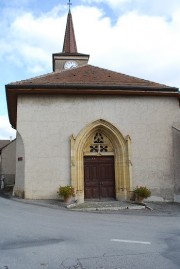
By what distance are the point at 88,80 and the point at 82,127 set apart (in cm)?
252

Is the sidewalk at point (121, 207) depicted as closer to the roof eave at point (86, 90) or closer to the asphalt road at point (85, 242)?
the asphalt road at point (85, 242)

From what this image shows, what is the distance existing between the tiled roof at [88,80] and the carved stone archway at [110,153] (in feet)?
6.65

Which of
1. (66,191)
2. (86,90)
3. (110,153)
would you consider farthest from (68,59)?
(66,191)

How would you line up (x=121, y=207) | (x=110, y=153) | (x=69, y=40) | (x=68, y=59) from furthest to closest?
(x=69, y=40) < (x=68, y=59) < (x=110, y=153) < (x=121, y=207)

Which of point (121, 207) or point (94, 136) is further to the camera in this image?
point (94, 136)

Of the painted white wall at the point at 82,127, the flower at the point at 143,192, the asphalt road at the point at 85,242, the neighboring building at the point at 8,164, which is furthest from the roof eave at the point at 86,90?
the neighboring building at the point at 8,164

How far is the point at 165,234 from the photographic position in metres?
7.70

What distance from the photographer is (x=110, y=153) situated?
51.2 ft

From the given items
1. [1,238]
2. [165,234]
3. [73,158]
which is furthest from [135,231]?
[73,158]

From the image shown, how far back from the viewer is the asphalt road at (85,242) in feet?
17.0

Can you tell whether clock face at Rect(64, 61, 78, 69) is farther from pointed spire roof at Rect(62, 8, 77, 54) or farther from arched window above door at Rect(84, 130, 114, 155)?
arched window above door at Rect(84, 130, 114, 155)

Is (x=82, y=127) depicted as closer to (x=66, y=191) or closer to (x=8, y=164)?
(x=66, y=191)

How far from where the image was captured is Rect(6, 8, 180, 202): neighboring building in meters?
14.5

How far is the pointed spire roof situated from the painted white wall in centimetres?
1266
